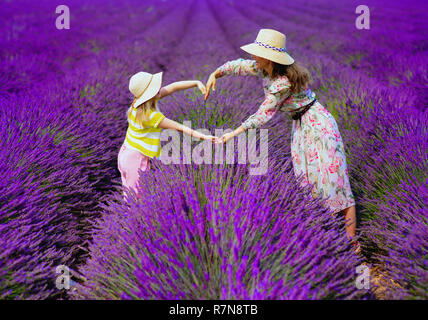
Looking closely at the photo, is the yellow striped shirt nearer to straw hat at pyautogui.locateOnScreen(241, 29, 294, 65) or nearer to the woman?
the woman

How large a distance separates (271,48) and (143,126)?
2.91 feet

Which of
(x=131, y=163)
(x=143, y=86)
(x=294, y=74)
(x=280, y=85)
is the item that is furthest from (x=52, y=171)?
(x=294, y=74)

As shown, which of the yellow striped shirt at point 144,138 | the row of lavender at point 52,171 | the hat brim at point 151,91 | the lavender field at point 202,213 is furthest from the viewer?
the yellow striped shirt at point 144,138

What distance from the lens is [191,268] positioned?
108cm

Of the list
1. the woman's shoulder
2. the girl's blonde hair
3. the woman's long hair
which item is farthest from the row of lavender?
the woman's long hair

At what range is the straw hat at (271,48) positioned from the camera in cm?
174

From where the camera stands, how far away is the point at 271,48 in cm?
178

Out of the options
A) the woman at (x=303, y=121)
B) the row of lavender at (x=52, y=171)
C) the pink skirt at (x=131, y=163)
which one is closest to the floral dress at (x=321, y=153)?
the woman at (x=303, y=121)

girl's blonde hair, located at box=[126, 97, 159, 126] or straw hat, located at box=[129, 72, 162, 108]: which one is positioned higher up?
straw hat, located at box=[129, 72, 162, 108]

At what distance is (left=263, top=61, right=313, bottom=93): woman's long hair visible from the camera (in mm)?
1788

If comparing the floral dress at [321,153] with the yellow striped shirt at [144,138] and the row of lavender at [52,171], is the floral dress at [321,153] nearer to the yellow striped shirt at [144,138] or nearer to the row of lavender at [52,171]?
the yellow striped shirt at [144,138]

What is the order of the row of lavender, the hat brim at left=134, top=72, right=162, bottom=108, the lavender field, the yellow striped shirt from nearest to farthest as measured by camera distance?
the lavender field
the row of lavender
the hat brim at left=134, top=72, right=162, bottom=108
the yellow striped shirt

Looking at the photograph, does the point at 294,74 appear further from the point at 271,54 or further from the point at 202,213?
the point at 202,213
